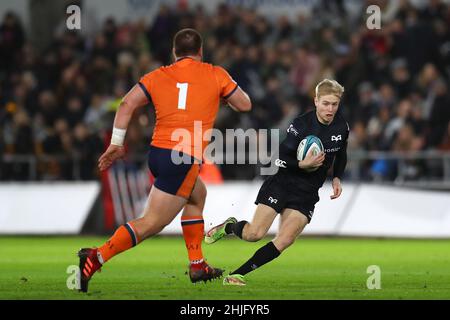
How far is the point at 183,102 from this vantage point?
11.4 metres

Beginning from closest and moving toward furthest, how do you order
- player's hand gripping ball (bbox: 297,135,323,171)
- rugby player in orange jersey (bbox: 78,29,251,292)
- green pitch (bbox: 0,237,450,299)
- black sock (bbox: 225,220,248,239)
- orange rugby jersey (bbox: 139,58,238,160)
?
green pitch (bbox: 0,237,450,299)
rugby player in orange jersey (bbox: 78,29,251,292)
orange rugby jersey (bbox: 139,58,238,160)
player's hand gripping ball (bbox: 297,135,323,171)
black sock (bbox: 225,220,248,239)

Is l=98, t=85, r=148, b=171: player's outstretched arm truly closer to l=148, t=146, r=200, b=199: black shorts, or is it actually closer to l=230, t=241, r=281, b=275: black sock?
l=148, t=146, r=200, b=199: black shorts

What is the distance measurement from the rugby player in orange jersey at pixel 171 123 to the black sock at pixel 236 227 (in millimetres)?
820

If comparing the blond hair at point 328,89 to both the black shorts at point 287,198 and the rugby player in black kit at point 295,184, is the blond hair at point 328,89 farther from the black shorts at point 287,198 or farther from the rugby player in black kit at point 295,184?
the black shorts at point 287,198

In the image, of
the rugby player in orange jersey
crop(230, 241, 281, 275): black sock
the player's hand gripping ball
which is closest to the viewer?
the rugby player in orange jersey

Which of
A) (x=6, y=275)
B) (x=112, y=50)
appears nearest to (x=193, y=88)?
(x=6, y=275)

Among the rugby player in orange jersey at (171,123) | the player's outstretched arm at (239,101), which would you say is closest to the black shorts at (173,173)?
the rugby player in orange jersey at (171,123)

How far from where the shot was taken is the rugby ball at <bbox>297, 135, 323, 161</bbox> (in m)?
11.7

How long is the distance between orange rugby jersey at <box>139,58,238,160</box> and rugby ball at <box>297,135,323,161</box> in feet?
2.94

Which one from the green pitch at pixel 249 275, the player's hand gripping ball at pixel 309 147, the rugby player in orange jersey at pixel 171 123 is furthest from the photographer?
the player's hand gripping ball at pixel 309 147

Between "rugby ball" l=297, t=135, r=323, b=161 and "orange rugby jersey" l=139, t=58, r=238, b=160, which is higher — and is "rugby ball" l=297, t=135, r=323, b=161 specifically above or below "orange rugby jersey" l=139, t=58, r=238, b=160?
below

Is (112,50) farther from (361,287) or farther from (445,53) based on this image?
(361,287)

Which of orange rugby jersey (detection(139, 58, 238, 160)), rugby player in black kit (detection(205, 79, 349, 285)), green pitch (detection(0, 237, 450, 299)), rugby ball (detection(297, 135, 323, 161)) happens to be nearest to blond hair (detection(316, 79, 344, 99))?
rugby player in black kit (detection(205, 79, 349, 285))

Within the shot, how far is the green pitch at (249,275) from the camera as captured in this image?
10.9 m
